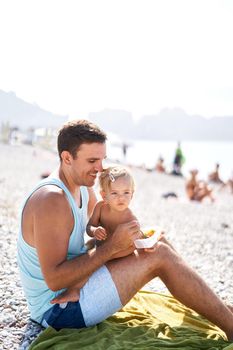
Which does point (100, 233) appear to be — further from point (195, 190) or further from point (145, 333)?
point (195, 190)

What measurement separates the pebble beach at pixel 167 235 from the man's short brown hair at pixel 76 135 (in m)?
1.36

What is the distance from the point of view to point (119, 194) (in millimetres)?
3838

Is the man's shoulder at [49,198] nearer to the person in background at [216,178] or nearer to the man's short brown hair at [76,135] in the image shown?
the man's short brown hair at [76,135]

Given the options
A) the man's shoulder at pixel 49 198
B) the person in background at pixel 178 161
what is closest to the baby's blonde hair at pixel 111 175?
the man's shoulder at pixel 49 198

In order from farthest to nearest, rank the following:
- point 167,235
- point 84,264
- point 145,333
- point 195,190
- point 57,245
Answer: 1. point 195,190
2. point 167,235
3. point 145,333
4. point 84,264
5. point 57,245

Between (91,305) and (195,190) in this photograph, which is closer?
(91,305)

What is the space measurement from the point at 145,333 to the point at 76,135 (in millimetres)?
1456

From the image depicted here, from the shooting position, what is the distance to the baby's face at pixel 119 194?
378cm

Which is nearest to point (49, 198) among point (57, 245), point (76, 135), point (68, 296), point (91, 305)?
point (57, 245)

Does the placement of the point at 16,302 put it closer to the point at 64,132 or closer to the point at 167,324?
the point at 167,324

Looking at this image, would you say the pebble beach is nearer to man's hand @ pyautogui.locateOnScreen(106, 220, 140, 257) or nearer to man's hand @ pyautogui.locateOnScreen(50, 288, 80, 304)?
man's hand @ pyautogui.locateOnScreen(50, 288, 80, 304)

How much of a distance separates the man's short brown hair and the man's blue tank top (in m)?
0.25

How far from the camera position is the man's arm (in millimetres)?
3127

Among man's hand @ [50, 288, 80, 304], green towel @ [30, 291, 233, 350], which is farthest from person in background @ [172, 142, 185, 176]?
man's hand @ [50, 288, 80, 304]
